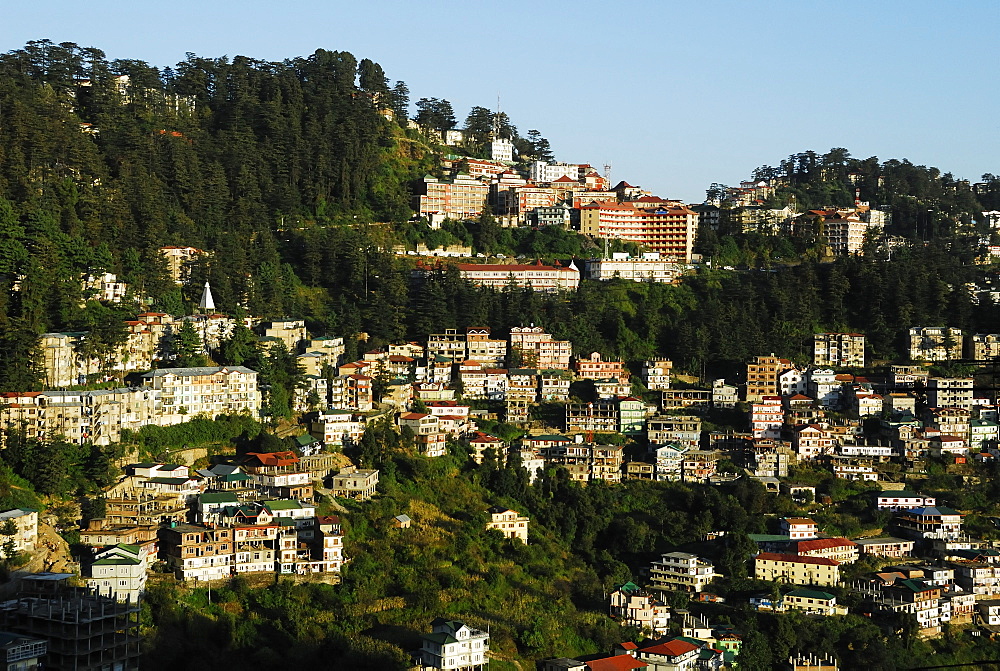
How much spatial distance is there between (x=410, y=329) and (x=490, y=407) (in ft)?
14.5

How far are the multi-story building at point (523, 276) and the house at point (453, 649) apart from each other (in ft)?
64.8

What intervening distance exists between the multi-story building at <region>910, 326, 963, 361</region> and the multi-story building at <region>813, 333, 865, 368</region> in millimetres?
1694

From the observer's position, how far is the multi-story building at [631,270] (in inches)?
1837

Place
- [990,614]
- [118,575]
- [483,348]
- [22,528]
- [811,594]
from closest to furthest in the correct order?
[118,575] → [22,528] → [811,594] → [990,614] → [483,348]

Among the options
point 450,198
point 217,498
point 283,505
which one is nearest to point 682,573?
point 283,505

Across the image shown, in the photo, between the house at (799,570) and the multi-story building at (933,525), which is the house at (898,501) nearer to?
the multi-story building at (933,525)

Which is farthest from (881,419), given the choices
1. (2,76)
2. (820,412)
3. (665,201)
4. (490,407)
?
(2,76)

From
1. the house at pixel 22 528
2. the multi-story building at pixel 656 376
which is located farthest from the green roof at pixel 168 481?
the multi-story building at pixel 656 376

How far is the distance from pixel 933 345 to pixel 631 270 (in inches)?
410

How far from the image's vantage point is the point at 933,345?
42938mm

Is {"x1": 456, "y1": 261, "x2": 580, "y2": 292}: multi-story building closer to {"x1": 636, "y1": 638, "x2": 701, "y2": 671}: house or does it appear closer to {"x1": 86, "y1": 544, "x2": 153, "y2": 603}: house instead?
{"x1": 636, "y1": 638, "x2": 701, "y2": 671}: house

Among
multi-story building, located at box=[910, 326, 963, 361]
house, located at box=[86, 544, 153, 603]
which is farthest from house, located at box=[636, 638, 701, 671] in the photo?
multi-story building, located at box=[910, 326, 963, 361]

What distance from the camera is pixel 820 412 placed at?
38156 mm

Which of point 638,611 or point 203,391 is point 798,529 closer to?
point 638,611
